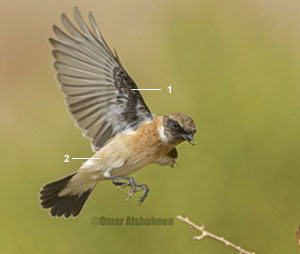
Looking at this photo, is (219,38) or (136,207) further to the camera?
(219,38)

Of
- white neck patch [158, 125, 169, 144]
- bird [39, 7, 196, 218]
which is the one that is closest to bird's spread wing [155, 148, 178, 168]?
bird [39, 7, 196, 218]

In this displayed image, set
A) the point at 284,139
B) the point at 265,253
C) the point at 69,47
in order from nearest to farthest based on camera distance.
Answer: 1. the point at 69,47
2. the point at 265,253
3. the point at 284,139

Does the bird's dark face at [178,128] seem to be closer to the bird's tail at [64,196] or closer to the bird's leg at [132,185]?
the bird's leg at [132,185]

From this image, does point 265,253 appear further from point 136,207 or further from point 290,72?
point 290,72

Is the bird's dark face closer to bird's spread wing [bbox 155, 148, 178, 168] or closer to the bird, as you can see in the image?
the bird

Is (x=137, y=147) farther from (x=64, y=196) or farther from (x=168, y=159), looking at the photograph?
(x=64, y=196)

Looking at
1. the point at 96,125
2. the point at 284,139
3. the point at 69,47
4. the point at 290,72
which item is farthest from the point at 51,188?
the point at 290,72

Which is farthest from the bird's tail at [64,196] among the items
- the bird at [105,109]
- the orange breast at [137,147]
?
the orange breast at [137,147]
